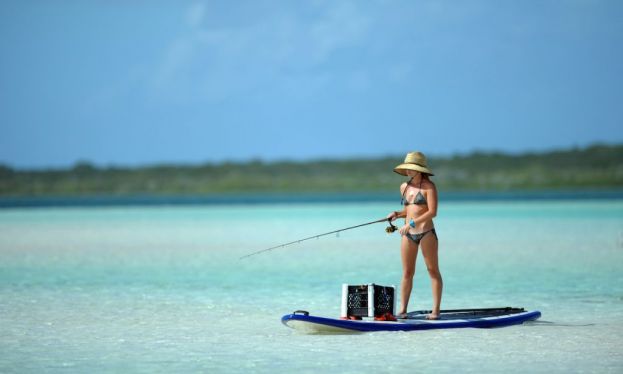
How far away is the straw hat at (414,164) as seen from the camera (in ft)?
32.9

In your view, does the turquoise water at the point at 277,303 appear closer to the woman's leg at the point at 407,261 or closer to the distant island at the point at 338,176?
the woman's leg at the point at 407,261

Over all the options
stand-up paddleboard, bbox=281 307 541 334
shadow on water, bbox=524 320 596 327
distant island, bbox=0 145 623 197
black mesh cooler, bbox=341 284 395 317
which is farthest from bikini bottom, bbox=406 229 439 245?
distant island, bbox=0 145 623 197

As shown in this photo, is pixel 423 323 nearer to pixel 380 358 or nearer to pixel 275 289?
pixel 380 358

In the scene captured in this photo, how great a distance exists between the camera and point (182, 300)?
43.5 ft

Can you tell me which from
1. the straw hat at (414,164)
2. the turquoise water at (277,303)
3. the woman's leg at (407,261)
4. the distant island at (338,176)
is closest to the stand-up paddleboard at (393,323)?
the turquoise water at (277,303)

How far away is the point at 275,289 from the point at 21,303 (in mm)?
3160

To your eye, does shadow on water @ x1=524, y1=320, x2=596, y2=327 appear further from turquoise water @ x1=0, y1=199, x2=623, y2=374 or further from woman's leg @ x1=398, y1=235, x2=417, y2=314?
woman's leg @ x1=398, y1=235, x2=417, y2=314

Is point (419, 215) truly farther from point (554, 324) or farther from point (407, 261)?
point (554, 324)

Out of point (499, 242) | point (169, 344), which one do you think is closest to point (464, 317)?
point (169, 344)

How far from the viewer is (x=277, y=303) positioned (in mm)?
12852

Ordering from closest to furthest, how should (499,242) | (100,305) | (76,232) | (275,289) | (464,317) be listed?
(464,317) → (100,305) → (275,289) → (499,242) → (76,232)

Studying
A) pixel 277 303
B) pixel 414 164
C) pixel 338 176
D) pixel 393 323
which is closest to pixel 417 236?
pixel 414 164

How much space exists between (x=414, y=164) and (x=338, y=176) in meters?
137

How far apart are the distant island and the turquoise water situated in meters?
99.2
